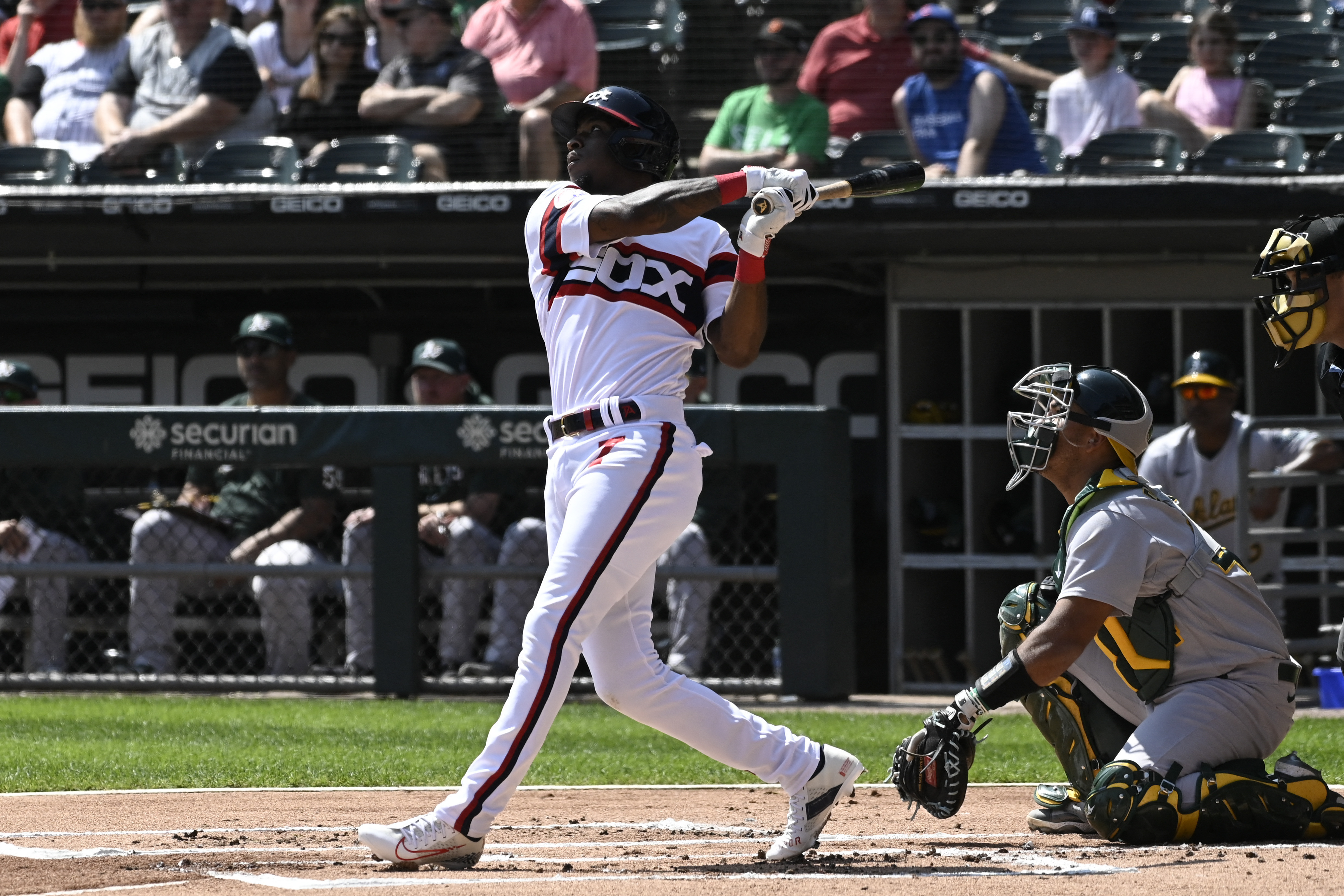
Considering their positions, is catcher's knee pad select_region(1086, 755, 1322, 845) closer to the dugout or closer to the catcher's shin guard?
the catcher's shin guard

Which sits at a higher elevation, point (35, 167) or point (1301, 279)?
point (35, 167)

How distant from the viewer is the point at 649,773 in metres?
5.40

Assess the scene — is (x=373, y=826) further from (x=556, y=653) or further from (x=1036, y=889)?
(x=1036, y=889)


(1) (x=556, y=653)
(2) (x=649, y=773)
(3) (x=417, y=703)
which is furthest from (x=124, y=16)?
(1) (x=556, y=653)

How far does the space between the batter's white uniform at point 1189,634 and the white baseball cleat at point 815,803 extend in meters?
0.59

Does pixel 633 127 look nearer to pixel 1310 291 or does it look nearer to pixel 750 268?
pixel 750 268

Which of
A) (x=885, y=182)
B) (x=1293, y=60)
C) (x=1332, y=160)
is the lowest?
(x=885, y=182)

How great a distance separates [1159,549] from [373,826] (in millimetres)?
1701

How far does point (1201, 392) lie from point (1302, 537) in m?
0.81

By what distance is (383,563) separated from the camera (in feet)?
25.3

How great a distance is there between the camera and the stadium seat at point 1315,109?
9258mm

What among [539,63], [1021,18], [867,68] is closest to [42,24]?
[539,63]

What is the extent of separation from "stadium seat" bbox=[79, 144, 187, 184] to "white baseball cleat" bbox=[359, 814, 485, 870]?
675 cm

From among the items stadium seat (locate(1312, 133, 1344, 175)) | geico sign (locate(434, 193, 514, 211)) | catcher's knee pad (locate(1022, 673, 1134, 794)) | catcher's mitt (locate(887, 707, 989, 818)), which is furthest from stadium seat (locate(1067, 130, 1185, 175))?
catcher's mitt (locate(887, 707, 989, 818))
